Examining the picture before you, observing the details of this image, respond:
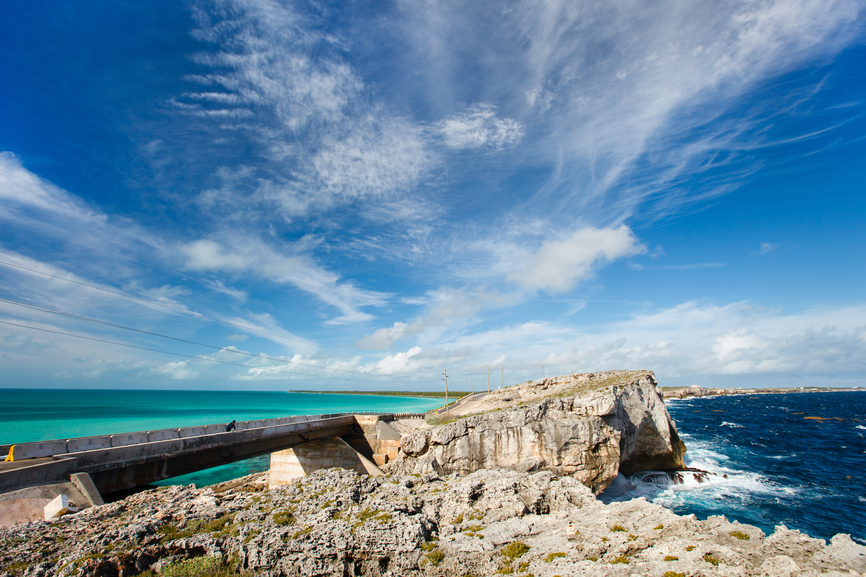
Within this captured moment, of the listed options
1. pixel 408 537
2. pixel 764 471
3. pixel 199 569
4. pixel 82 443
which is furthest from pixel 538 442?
pixel 764 471

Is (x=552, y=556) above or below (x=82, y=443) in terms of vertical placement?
below

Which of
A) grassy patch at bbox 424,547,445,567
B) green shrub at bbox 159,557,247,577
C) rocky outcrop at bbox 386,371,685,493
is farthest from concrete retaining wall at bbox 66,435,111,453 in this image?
rocky outcrop at bbox 386,371,685,493

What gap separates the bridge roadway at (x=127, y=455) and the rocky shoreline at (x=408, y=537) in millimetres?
2071

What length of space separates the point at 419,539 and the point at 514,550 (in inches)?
160

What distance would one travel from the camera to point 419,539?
50.3ft

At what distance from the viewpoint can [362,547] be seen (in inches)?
577

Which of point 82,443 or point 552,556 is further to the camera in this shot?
point 82,443

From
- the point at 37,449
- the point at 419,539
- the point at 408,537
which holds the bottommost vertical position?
the point at 419,539

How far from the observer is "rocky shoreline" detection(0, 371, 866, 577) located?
1087cm

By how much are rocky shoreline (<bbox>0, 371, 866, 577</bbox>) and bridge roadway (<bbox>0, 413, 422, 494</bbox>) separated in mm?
2071

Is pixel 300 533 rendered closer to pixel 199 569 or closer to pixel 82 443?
pixel 199 569

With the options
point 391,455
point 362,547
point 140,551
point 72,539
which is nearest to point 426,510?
point 362,547

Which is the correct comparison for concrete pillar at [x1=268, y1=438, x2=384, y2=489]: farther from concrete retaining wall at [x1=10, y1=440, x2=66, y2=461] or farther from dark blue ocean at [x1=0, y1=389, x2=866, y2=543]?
concrete retaining wall at [x1=10, y1=440, x2=66, y2=461]

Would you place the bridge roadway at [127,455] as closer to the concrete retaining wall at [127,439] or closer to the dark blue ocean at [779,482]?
the concrete retaining wall at [127,439]
